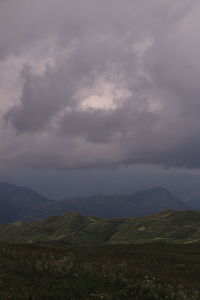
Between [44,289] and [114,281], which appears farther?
[114,281]

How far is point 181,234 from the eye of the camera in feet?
641

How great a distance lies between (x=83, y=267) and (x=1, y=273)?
24.4 feet

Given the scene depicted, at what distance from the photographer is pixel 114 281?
21406 mm

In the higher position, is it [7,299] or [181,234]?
[7,299]

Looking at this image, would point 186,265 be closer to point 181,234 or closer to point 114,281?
point 114,281

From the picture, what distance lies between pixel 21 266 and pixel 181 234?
188 meters

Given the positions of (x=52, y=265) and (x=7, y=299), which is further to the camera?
(x=52, y=265)

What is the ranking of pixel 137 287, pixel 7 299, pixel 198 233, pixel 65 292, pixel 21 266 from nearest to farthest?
pixel 7 299
pixel 65 292
pixel 137 287
pixel 21 266
pixel 198 233

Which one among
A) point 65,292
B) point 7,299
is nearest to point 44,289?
point 65,292

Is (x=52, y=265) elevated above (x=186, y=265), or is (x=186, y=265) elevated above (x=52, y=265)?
(x=52, y=265)

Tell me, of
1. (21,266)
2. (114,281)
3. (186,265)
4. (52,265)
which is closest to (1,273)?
(21,266)

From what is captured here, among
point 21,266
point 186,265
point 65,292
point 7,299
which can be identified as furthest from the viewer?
point 186,265

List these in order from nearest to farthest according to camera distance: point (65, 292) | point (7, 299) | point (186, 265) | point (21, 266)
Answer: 1. point (7, 299)
2. point (65, 292)
3. point (21, 266)
4. point (186, 265)

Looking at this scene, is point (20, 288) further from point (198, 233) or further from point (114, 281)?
point (198, 233)
